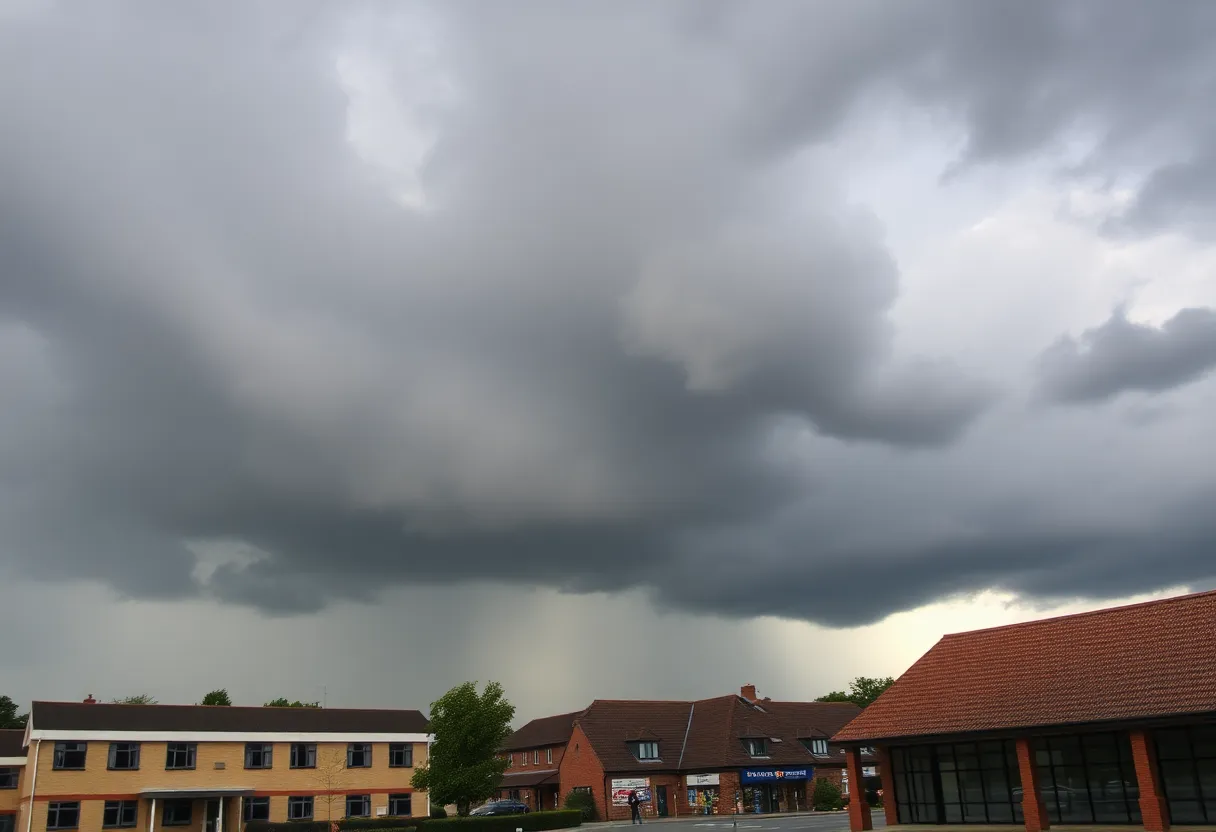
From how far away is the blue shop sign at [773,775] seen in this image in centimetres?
6738

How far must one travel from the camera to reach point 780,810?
2697 inches

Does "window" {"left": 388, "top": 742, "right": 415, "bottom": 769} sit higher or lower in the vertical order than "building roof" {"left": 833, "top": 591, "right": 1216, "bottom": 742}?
lower

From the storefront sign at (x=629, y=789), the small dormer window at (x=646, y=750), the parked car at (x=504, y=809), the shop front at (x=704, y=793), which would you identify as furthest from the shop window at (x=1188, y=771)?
the small dormer window at (x=646, y=750)

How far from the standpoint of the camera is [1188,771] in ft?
102

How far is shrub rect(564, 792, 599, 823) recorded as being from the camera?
65562 millimetres

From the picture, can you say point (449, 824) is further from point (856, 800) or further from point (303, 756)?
point (856, 800)

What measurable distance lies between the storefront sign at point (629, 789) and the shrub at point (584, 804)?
1.56 m

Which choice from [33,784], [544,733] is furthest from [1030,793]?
[544,733]

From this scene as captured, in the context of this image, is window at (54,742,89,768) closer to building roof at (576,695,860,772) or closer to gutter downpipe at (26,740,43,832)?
gutter downpipe at (26,740,43,832)

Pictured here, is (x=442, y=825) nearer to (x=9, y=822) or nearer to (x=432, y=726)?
(x=432, y=726)

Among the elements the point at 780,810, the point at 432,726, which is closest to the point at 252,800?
the point at 432,726

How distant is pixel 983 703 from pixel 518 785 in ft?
154

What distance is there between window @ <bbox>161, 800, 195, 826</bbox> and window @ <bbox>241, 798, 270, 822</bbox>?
2.82 meters

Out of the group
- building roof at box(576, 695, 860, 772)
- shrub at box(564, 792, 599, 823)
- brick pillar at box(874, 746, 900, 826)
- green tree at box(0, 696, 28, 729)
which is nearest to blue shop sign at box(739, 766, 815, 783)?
building roof at box(576, 695, 860, 772)
